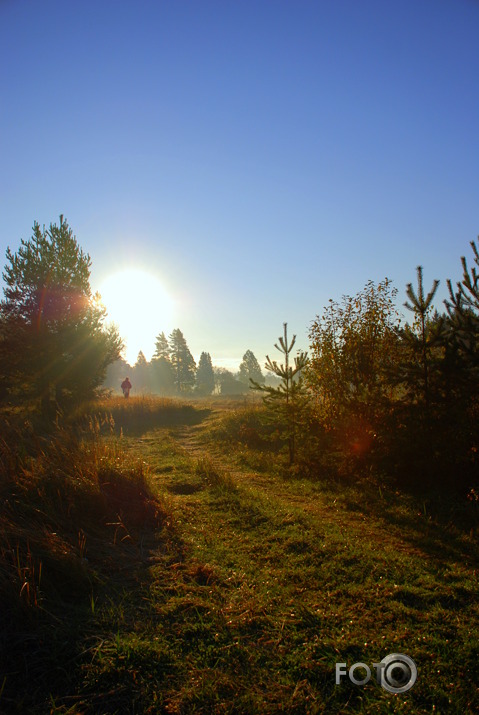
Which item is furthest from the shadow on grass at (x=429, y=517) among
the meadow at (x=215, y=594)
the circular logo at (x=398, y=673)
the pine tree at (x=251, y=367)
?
the pine tree at (x=251, y=367)

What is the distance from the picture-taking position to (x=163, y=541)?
5410 mm

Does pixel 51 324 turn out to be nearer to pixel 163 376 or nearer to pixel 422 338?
pixel 422 338

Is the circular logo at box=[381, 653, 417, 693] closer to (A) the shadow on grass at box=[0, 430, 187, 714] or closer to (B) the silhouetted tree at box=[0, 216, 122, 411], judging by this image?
(A) the shadow on grass at box=[0, 430, 187, 714]

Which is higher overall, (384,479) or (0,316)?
(0,316)

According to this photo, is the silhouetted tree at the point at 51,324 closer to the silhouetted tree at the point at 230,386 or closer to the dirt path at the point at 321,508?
the dirt path at the point at 321,508

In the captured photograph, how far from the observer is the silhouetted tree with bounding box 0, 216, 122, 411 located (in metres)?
18.1

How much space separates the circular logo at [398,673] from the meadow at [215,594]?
6 centimetres

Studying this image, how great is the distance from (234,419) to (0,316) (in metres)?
13.2

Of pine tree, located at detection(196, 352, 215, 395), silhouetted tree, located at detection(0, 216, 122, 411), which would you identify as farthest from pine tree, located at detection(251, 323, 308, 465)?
pine tree, located at detection(196, 352, 215, 395)

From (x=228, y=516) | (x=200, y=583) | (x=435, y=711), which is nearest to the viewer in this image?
(x=435, y=711)

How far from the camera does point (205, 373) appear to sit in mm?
78375

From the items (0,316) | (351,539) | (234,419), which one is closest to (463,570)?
(351,539)

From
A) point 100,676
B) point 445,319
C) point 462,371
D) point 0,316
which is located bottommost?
point 100,676

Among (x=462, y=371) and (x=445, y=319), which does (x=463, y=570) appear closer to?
(x=462, y=371)
